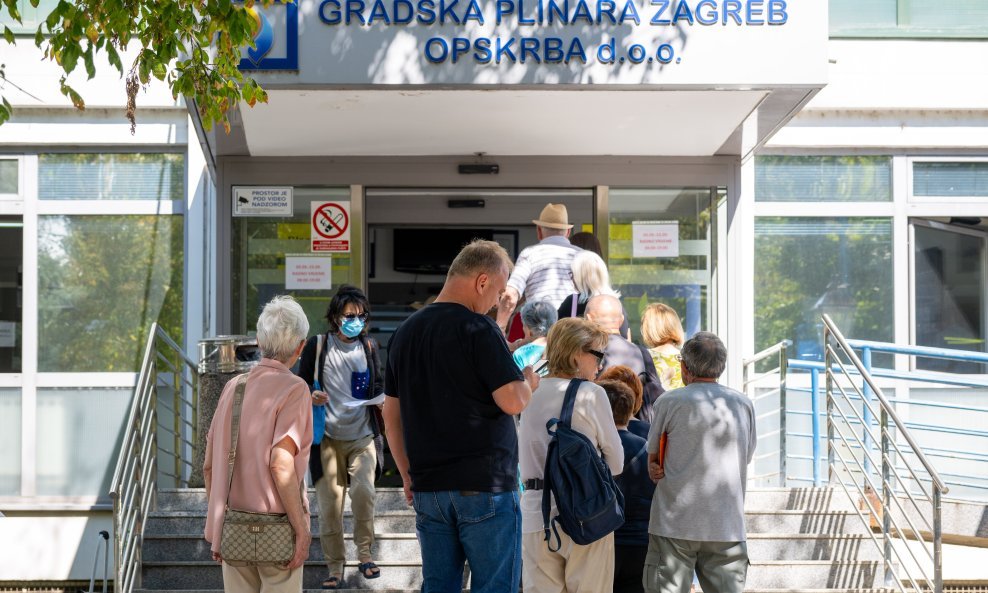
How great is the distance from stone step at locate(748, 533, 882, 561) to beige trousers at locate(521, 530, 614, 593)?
2427mm

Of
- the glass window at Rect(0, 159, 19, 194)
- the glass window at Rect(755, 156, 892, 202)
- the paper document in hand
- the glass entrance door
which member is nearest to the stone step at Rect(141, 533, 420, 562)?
the paper document in hand

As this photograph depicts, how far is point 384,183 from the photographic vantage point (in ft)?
30.4

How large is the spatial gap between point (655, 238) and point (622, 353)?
3226 millimetres

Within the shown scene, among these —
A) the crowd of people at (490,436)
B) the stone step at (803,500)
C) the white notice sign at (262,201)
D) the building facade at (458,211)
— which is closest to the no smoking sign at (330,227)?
the building facade at (458,211)

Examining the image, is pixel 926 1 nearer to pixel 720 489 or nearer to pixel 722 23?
pixel 722 23

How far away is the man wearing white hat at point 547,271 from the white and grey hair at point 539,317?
659 millimetres

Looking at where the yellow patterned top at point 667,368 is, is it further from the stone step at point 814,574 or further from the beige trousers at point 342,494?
the beige trousers at point 342,494

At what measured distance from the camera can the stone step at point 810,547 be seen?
7.22 meters

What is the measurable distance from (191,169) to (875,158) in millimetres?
5960

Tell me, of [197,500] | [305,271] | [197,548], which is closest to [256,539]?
[197,548]

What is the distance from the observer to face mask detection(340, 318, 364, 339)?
6598mm

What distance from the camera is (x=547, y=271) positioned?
7.34 meters

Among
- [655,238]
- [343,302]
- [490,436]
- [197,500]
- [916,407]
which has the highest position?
[655,238]

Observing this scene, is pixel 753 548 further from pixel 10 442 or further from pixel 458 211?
pixel 10 442
